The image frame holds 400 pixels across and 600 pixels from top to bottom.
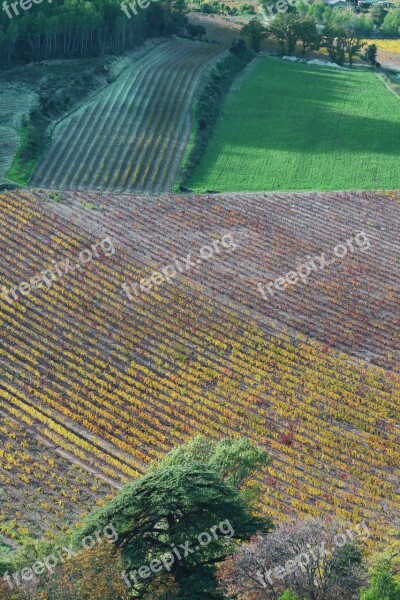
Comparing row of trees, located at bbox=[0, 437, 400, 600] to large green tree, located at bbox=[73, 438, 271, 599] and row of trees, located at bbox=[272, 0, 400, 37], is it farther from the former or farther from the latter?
row of trees, located at bbox=[272, 0, 400, 37]

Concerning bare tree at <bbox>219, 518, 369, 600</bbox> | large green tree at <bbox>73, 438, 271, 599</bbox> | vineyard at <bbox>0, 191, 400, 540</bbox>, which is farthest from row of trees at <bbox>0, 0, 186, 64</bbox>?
bare tree at <bbox>219, 518, 369, 600</bbox>

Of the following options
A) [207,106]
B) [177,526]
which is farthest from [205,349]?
[207,106]

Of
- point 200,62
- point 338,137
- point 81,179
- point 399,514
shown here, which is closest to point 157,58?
point 200,62

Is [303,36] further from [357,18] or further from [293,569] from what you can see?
[293,569]

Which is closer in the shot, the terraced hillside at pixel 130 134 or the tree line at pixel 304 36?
the terraced hillside at pixel 130 134

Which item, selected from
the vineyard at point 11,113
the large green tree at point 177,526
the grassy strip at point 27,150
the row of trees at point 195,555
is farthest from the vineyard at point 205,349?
the vineyard at point 11,113

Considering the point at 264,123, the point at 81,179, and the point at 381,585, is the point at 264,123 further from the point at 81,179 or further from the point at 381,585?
the point at 381,585

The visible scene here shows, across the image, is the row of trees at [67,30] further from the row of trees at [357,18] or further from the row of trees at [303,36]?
the row of trees at [357,18]
